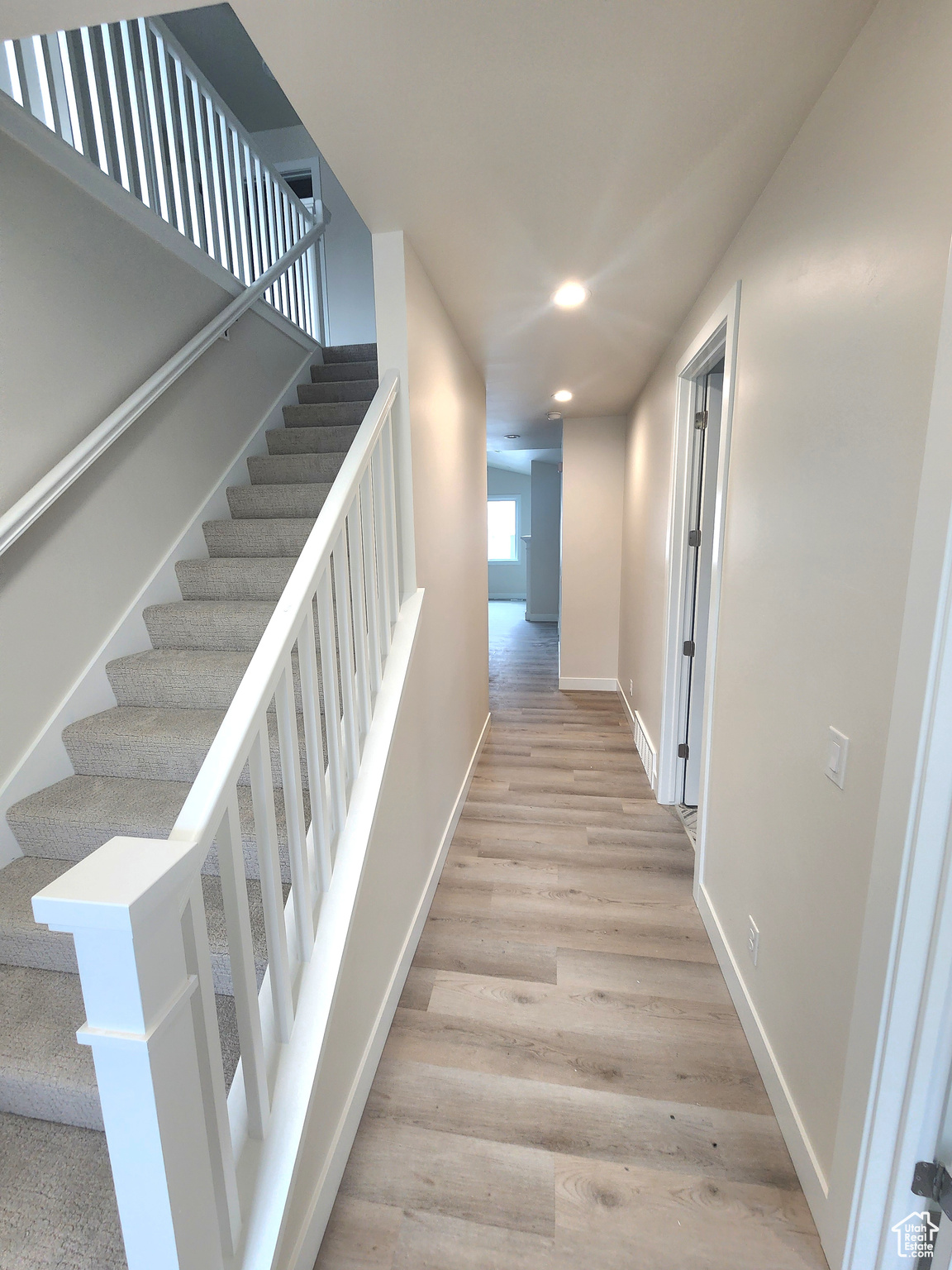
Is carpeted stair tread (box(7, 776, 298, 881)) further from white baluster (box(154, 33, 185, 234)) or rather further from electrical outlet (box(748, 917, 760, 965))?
white baluster (box(154, 33, 185, 234))

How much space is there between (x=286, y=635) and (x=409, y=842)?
110cm

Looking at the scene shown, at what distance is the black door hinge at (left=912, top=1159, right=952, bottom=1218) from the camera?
3.10 ft

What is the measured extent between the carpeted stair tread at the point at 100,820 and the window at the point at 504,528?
10257mm

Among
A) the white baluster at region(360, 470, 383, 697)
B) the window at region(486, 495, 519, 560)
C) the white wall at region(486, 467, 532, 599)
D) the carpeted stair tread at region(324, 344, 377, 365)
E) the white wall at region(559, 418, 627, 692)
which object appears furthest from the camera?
the window at region(486, 495, 519, 560)

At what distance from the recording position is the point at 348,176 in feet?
5.10

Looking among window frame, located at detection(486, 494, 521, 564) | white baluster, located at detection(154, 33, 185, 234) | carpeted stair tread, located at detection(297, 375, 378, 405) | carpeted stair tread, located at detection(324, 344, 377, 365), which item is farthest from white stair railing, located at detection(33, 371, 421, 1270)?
window frame, located at detection(486, 494, 521, 564)

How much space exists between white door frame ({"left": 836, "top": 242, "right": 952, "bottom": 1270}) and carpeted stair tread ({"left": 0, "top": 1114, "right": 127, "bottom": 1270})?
4.40 ft

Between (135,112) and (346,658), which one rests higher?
(135,112)

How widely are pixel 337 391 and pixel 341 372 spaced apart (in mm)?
317

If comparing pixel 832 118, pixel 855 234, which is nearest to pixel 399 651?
pixel 855 234

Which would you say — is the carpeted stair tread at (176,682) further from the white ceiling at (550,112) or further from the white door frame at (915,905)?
the white door frame at (915,905)

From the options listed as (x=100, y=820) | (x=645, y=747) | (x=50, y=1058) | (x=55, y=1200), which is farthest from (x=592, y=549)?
(x=55, y=1200)

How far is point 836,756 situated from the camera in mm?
1146

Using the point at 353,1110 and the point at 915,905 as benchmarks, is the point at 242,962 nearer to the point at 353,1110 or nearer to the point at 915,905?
the point at 353,1110
